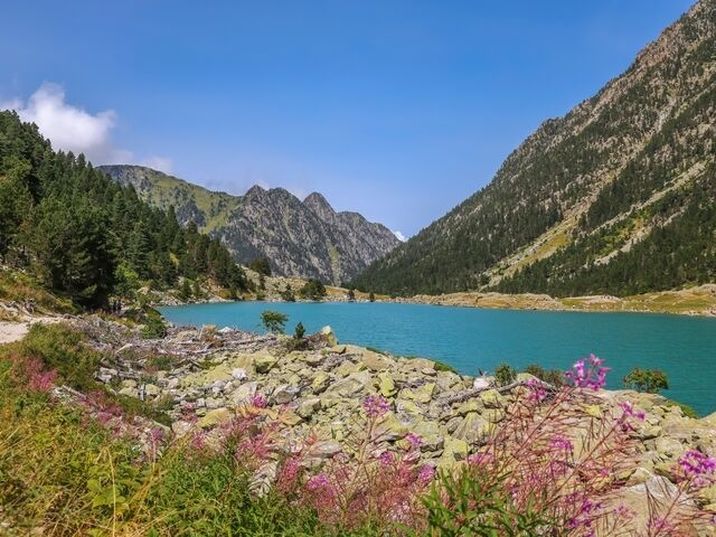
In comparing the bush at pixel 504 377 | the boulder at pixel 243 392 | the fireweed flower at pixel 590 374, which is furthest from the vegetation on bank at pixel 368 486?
the bush at pixel 504 377

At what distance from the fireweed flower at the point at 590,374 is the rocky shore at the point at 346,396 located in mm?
6745

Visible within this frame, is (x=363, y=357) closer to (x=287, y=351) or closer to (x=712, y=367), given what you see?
(x=287, y=351)

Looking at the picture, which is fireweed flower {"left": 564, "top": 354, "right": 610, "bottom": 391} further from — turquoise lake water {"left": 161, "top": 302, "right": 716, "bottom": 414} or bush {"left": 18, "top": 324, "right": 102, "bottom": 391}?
turquoise lake water {"left": 161, "top": 302, "right": 716, "bottom": 414}

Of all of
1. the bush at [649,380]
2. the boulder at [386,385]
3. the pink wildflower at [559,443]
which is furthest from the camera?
the bush at [649,380]

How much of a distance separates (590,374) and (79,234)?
72.9 meters

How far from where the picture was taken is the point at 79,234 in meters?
66.5

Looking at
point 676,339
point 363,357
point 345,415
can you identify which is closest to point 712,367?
point 676,339

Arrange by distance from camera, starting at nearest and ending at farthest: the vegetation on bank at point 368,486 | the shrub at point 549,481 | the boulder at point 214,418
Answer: the shrub at point 549,481
the vegetation on bank at point 368,486
the boulder at point 214,418

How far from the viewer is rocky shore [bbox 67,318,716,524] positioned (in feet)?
48.6

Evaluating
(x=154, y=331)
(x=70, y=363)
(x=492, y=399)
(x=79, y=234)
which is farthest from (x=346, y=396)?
(x=79, y=234)

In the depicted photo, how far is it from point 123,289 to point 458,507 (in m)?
89.1

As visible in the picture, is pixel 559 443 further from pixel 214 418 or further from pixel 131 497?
pixel 214 418

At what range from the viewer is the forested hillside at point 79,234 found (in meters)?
63.8

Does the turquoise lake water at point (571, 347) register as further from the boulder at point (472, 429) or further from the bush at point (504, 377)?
the boulder at point (472, 429)
